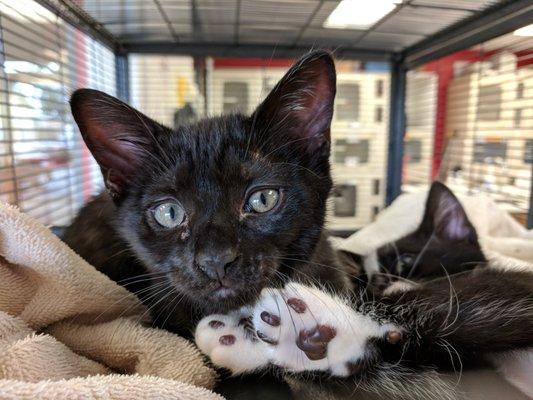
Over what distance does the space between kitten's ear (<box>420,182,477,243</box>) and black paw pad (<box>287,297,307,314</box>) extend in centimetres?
77

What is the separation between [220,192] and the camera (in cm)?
73

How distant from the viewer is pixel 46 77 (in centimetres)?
133

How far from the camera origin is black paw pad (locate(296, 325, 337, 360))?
2.10ft

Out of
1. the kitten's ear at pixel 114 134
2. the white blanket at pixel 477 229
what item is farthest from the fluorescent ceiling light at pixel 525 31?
the kitten's ear at pixel 114 134

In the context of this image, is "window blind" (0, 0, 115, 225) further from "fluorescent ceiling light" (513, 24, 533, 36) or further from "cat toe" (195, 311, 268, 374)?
"fluorescent ceiling light" (513, 24, 533, 36)

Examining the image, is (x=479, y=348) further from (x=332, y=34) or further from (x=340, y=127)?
(x=340, y=127)

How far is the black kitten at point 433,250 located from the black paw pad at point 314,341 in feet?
1.61

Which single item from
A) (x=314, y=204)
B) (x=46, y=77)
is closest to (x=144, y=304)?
(x=314, y=204)

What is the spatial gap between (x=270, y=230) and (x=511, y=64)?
4.01ft

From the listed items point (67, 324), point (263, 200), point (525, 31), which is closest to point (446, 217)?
point (525, 31)

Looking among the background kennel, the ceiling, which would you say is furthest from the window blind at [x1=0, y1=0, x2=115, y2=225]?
the ceiling

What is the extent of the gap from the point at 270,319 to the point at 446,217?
0.83 meters

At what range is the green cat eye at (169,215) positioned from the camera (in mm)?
756

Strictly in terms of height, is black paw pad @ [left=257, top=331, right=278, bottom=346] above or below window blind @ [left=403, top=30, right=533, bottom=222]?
below
